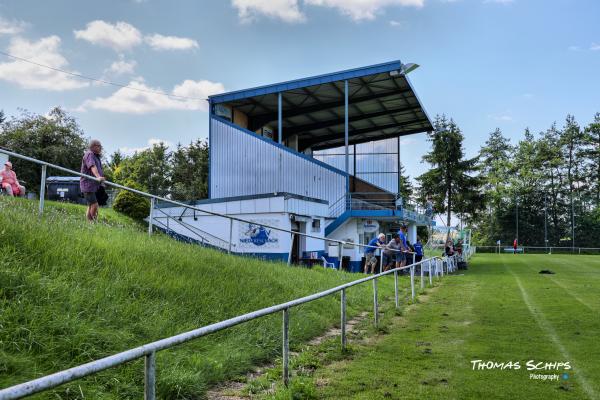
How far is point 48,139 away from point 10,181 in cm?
Result: 3525

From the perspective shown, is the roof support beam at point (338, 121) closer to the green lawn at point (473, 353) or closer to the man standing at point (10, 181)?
the green lawn at point (473, 353)

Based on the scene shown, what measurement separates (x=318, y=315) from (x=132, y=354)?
220 inches

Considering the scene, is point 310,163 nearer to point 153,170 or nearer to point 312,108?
point 312,108

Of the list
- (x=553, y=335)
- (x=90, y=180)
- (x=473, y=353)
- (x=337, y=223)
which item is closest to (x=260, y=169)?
(x=337, y=223)

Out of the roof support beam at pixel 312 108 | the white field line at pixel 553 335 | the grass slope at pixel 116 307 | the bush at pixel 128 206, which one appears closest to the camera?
the grass slope at pixel 116 307

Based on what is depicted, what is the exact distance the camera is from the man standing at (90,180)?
8828 millimetres

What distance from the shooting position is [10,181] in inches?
345

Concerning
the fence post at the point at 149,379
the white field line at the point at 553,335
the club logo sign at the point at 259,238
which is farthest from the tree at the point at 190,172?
the fence post at the point at 149,379

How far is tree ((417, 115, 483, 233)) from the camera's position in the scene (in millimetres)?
58219

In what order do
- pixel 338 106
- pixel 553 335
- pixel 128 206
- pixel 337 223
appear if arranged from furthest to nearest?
1. pixel 338 106
2. pixel 337 223
3. pixel 128 206
4. pixel 553 335

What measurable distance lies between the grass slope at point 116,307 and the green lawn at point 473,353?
3.76 feet

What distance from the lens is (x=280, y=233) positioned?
63.1ft

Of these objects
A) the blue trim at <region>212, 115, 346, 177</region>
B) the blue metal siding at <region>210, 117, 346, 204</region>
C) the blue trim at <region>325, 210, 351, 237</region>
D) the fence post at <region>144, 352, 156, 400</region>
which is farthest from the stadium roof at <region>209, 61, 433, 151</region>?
the fence post at <region>144, 352, 156, 400</region>

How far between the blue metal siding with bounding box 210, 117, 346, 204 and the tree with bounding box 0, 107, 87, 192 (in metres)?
16.4
